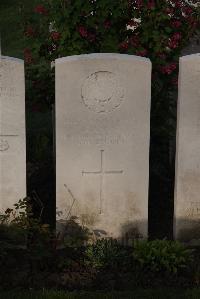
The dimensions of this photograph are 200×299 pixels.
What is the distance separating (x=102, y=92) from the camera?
18.8 ft

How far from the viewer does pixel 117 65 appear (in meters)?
5.65

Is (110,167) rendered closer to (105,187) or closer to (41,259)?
(105,187)

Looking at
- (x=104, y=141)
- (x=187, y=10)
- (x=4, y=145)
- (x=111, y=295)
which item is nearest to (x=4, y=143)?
(x=4, y=145)

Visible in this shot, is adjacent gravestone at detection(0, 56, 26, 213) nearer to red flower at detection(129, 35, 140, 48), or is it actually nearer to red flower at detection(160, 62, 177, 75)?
red flower at detection(129, 35, 140, 48)

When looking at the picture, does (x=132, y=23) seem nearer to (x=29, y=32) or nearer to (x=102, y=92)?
(x=29, y=32)

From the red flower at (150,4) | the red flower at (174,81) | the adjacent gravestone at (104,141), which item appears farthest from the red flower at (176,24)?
the adjacent gravestone at (104,141)

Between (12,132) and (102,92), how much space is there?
94 cm

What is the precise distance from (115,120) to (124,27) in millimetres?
1798

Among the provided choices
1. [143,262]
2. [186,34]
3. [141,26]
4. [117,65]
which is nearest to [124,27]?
[141,26]

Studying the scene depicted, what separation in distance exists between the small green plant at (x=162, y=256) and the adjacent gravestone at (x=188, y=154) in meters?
0.48

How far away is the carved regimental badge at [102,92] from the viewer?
5684 mm

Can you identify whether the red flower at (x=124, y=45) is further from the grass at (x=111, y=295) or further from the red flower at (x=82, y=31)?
the grass at (x=111, y=295)

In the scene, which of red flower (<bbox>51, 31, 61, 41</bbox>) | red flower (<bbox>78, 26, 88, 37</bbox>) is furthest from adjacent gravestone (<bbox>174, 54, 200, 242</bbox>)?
red flower (<bbox>51, 31, 61, 41</bbox>)

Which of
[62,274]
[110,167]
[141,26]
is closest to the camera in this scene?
[62,274]
